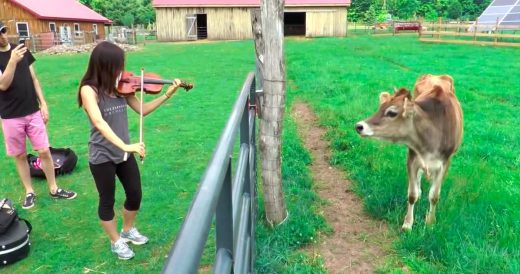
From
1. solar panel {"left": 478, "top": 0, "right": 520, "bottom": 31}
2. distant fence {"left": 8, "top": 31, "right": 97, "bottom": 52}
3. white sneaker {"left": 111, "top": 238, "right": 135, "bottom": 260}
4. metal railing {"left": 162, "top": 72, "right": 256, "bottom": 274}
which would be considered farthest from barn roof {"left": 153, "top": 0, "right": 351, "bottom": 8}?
metal railing {"left": 162, "top": 72, "right": 256, "bottom": 274}

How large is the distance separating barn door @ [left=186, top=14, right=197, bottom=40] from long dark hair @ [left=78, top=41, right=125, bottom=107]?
3109cm

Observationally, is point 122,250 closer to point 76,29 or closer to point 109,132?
point 109,132

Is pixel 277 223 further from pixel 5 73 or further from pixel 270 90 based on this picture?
pixel 5 73

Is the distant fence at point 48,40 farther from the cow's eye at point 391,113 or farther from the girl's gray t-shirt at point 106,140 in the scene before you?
the cow's eye at point 391,113

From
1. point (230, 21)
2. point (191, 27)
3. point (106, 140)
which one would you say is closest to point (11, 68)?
point (106, 140)

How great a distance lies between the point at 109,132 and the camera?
117 inches

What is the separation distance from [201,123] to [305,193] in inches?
156

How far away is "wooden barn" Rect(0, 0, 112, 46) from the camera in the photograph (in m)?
28.5

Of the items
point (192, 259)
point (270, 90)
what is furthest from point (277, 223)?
point (192, 259)

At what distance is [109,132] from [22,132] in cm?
194

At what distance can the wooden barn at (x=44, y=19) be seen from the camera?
2855 cm

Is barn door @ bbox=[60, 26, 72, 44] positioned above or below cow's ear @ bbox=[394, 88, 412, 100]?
above

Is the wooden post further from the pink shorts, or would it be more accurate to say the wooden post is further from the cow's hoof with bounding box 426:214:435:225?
the pink shorts

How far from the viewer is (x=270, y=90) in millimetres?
3561
